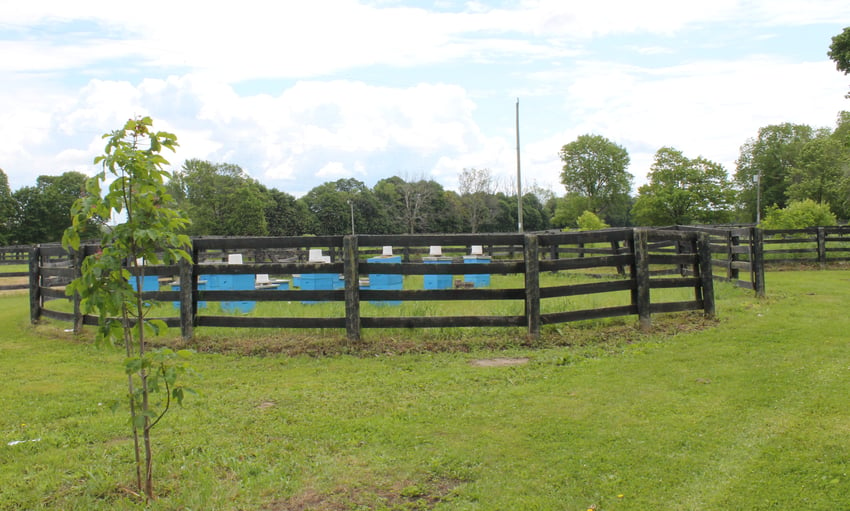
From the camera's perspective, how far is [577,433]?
14.6ft

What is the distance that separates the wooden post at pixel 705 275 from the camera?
9.22 metres

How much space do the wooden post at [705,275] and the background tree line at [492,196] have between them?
47276 millimetres

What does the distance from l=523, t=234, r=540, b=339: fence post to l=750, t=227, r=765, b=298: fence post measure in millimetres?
6350

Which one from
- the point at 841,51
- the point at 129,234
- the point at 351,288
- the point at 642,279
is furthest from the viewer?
the point at 841,51

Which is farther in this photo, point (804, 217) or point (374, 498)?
point (804, 217)

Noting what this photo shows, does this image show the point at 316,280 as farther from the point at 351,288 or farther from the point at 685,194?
the point at 685,194

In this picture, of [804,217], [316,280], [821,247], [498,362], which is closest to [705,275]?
[498,362]

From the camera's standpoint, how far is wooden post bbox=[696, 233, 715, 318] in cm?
922

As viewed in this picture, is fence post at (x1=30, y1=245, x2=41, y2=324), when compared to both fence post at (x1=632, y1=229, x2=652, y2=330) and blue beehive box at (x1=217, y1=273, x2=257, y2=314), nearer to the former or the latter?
blue beehive box at (x1=217, y1=273, x2=257, y2=314)

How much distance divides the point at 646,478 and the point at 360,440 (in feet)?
6.44

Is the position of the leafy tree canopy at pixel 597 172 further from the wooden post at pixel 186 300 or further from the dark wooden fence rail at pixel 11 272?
the wooden post at pixel 186 300

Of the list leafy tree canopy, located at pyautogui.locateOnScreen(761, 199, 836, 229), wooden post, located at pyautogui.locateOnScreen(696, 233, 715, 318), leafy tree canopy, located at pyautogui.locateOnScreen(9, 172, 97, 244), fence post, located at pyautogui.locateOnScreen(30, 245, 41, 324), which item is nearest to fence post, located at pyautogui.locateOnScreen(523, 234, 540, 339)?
wooden post, located at pyautogui.locateOnScreen(696, 233, 715, 318)

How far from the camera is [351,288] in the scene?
7695 mm

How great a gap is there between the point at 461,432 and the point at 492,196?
8260 cm
